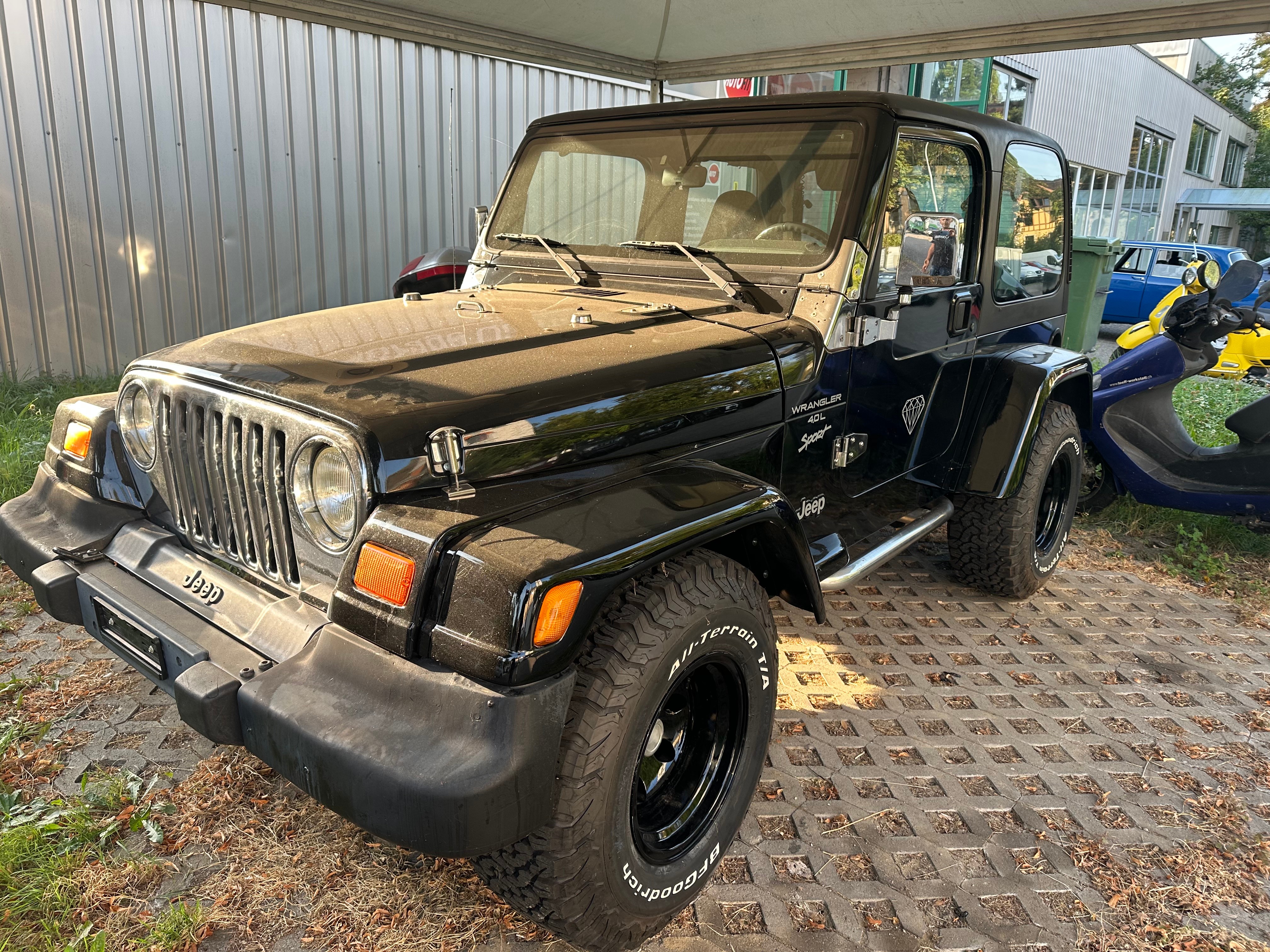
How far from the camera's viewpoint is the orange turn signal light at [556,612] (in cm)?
162

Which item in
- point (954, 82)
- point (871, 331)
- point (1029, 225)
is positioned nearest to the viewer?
point (871, 331)

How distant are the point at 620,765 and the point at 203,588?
3.89 ft

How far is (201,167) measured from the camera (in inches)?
247

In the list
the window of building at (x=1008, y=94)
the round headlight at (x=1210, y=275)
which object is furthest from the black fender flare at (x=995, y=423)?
the window of building at (x=1008, y=94)

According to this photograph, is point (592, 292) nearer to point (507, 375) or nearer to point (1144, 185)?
point (507, 375)

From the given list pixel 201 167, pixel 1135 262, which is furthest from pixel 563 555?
pixel 1135 262

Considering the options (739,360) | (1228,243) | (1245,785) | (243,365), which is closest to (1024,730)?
(1245,785)

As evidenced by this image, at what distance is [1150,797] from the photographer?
272cm

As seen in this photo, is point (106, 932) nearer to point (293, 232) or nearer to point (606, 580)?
point (606, 580)

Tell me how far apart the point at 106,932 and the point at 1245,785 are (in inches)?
132

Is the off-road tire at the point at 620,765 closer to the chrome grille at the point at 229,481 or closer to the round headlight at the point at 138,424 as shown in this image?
the chrome grille at the point at 229,481

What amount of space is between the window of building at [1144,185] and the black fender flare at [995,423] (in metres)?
24.6

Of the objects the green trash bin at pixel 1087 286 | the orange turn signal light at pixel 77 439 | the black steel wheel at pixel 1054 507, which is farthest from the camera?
the green trash bin at pixel 1087 286

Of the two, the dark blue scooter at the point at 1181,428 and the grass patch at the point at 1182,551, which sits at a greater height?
the dark blue scooter at the point at 1181,428
